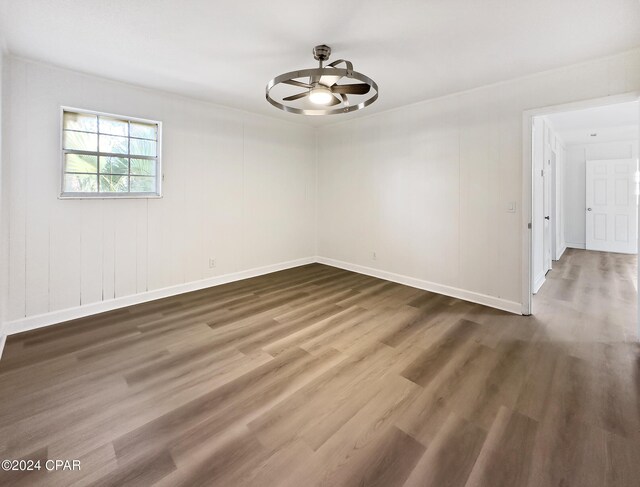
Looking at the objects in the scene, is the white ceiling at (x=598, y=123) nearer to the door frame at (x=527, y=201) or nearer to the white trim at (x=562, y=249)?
the door frame at (x=527, y=201)

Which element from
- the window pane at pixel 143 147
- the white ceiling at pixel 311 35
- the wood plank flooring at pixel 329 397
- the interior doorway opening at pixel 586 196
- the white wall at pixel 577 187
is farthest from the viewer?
the white wall at pixel 577 187

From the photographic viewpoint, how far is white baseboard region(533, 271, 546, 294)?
14.3 ft

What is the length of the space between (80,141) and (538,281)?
632 centimetres

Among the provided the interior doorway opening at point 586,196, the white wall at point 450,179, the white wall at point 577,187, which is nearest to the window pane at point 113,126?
the white wall at point 450,179

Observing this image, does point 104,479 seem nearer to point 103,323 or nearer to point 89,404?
point 89,404

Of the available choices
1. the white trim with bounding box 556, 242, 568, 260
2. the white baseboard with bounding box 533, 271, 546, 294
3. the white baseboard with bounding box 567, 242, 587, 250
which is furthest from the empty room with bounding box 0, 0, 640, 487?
the white baseboard with bounding box 567, 242, 587, 250

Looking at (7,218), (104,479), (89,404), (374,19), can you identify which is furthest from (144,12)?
(104,479)

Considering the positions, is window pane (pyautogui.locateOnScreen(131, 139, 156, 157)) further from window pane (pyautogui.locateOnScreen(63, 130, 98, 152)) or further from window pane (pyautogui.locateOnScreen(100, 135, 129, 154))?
window pane (pyautogui.locateOnScreen(63, 130, 98, 152))

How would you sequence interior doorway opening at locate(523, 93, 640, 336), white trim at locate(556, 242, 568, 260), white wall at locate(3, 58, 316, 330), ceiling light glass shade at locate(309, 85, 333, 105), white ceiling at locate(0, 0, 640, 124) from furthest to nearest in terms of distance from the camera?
1. white trim at locate(556, 242, 568, 260)
2. interior doorway opening at locate(523, 93, 640, 336)
3. white wall at locate(3, 58, 316, 330)
4. ceiling light glass shade at locate(309, 85, 333, 105)
5. white ceiling at locate(0, 0, 640, 124)

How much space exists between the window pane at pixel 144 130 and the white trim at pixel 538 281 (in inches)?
221

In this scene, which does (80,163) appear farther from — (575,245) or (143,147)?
(575,245)

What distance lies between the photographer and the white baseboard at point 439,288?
3.65 m

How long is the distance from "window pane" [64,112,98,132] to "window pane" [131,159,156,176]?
51cm

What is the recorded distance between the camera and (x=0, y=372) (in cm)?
236
